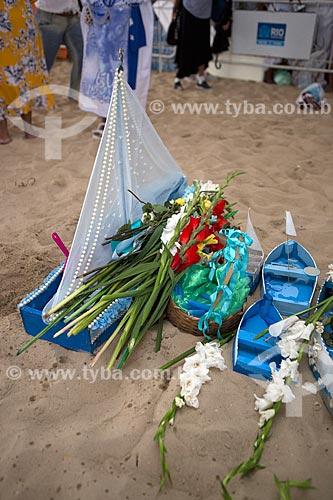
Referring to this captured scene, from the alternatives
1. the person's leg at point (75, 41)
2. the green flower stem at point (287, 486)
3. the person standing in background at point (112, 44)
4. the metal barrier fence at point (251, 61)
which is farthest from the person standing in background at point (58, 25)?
the green flower stem at point (287, 486)

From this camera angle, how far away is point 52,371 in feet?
4.97

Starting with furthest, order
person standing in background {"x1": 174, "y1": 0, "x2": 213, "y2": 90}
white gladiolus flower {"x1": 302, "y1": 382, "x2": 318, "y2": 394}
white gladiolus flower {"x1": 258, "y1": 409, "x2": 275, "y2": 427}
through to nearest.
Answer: person standing in background {"x1": 174, "y1": 0, "x2": 213, "y2": 90} → white gladiolus flower {"x1": 302, "y1": 382, "x2": 318, "y2": 394} → white gladiolus flower {"x1": 258, "y1": 409, "x2": 275, "y2": 427}

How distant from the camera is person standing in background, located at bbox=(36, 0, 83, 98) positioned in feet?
11.5

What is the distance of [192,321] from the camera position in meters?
1.57

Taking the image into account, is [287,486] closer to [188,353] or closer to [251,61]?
[188,353]

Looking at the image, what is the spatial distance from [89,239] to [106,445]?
27.5 inches

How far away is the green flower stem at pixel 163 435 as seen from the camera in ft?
3.80

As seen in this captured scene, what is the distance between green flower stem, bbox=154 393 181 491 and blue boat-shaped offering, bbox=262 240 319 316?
0.58m

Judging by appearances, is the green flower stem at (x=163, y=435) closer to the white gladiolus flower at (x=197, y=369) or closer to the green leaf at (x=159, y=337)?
the white gladiolus flower at (x=197, y=369)

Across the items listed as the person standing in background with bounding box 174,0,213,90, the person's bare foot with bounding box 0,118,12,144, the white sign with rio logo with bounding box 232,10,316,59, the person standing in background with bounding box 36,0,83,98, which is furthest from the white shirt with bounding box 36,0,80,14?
the white sign with rio logo with bounding box 232,10,316,59

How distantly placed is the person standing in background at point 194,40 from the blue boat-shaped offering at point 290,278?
3419mm

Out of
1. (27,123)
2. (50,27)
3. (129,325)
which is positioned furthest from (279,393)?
(50,27)

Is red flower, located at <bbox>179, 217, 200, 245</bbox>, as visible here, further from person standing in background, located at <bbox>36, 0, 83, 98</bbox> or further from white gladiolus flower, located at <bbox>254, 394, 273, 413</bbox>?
person standing in background, located at <bbox>36, 0, 83, 98</bbox>

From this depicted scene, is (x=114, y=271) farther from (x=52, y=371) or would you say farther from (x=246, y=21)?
(x=246, y=21)
